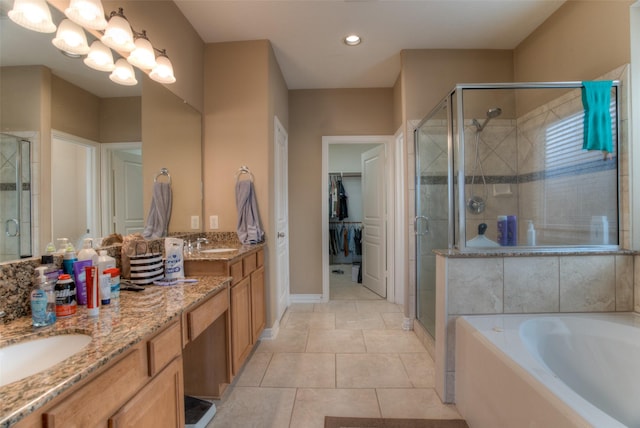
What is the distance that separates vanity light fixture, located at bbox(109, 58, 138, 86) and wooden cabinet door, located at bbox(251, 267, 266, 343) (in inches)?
→ 59.1

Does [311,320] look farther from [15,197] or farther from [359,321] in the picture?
[15,197]

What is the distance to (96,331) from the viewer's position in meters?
0.91

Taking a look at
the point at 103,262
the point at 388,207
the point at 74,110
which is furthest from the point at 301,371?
the point at 388,207

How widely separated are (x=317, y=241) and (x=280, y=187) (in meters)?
0.86

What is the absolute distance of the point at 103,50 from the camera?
1489 mm

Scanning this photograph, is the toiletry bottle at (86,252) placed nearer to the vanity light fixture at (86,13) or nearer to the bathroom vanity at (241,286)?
the bathroom vanity at (241,286)

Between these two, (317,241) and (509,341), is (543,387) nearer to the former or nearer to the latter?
(509,341)

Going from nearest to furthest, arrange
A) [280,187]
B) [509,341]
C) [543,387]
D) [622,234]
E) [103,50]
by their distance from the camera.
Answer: [543,387], [509,341], [103,50], [622,234], [280,187]

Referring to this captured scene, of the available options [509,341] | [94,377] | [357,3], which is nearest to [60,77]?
[94,377]

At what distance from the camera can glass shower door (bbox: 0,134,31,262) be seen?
39.4 inches

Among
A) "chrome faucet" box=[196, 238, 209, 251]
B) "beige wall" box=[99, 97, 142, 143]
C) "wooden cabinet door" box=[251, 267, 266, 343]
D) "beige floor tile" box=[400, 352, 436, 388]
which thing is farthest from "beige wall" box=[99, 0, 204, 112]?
"beige floor tile" box=[400, 352, 436, 388]

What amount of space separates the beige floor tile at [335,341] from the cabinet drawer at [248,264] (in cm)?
85

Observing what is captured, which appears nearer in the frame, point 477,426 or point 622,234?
point 477,426

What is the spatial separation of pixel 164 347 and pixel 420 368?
5.97 ft
